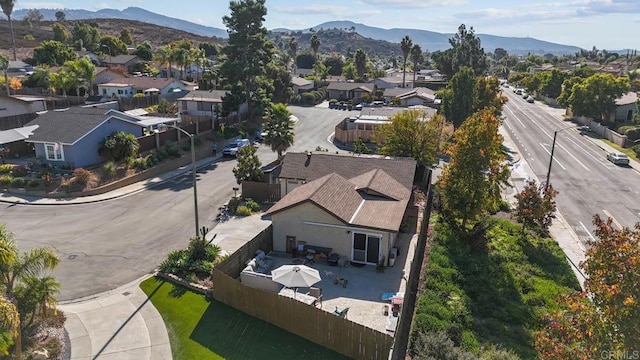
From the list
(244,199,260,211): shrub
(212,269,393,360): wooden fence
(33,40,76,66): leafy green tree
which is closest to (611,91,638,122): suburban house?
(244,199,260,211): shrub

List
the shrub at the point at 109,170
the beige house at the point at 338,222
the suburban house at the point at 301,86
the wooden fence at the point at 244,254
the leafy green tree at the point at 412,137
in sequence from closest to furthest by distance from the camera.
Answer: the wooden fence at the point at 244,254 → the beige house at the point at 338,222 → the shrub at the point at 109,170 → the leafy green tree at the point at 412,137 → the suburban house at the point at 301,86

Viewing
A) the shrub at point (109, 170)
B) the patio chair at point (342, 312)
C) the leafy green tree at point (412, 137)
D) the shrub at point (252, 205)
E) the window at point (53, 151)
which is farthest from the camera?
the leafy green tree at point (412, 137)

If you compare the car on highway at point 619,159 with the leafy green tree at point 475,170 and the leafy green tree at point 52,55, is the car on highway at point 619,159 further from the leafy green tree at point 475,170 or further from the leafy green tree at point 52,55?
the leafy green tree at point 52,55

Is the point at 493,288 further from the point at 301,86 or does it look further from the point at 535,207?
the point at 301,86

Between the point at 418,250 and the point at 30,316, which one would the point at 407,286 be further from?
the point at 30,316

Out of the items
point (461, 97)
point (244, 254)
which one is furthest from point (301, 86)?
point (244, 254)

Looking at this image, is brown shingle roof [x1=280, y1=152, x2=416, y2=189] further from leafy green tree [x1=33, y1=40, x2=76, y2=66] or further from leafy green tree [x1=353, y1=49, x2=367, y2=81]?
leafy green tree [x1=353, y1=49, x2=367, y2=81]

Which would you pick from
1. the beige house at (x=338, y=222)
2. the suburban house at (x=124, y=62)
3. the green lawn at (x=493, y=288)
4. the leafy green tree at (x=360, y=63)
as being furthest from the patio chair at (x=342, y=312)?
the leafy green tree at (x=360, y=63)
